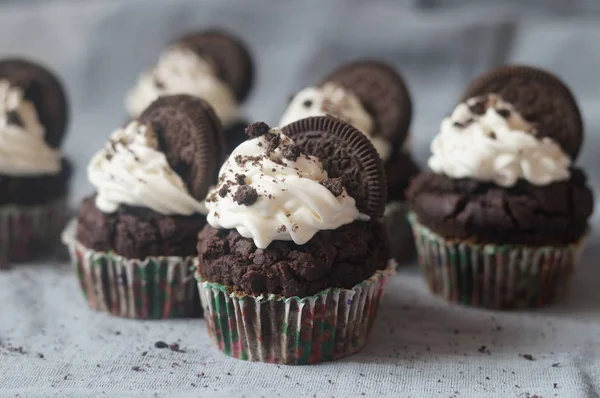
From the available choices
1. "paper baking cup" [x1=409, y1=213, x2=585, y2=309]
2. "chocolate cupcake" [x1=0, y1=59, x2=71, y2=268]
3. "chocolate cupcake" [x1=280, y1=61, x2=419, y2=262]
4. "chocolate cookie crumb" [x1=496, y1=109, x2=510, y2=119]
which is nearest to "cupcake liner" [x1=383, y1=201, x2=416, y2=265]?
"chocolate cupcake" [x1=280, y1=61, x2=419, y2=262]

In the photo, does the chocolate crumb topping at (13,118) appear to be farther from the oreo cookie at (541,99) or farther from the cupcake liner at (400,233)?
the oreo cookie at (541,99)

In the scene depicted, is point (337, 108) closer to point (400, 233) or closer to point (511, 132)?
point (400, 233)

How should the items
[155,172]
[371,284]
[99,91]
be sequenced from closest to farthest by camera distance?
[371,284], [155,172], [99,91]

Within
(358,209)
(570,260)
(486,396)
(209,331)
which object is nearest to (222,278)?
(209,331)

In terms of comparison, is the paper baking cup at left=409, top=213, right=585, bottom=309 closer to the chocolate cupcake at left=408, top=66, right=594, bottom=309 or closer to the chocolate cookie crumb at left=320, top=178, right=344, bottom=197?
the chocolate cupcake at left=408, top=66, right=594, bottom=309

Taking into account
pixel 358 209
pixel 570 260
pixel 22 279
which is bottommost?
pixel 22 279

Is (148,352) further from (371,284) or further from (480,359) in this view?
(480,359)
